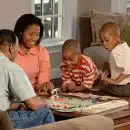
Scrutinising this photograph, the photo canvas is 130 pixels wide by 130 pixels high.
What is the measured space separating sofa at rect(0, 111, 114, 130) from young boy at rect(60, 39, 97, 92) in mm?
1681

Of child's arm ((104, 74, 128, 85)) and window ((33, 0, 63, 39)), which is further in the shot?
window ((33, 0, 63, 39))

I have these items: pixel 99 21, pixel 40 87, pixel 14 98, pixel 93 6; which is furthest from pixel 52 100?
pixel 93 6

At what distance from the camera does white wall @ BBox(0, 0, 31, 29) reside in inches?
222

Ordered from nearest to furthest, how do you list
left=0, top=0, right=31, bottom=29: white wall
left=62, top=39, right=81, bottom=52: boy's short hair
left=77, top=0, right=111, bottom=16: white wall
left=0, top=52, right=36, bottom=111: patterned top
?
left=0, top=52, right=36, bottom=111: patterned top < left=62, top=39, right=81, bottom=52: boy's short hair < left=0, top=0, right=31, bottom=29: white wall < left=77, top=0, right=111, bottom=16: white wall

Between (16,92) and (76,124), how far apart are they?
804 mm

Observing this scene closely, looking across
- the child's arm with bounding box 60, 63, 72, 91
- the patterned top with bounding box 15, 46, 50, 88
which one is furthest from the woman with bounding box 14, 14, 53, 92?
the child's arm with bounding box 60, 63, 72, 91

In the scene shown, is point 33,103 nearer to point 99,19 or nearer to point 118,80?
point 118,80

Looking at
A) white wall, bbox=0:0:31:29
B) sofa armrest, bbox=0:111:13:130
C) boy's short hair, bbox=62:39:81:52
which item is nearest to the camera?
sofa armrest, bbox=0:111:13:130

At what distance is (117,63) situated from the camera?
12.5 ft

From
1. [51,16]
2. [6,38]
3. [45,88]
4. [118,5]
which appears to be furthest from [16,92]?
[118,5]

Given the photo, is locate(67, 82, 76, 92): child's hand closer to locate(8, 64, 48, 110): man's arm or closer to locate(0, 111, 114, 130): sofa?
locate(8, 64, 48, 110): man's arm

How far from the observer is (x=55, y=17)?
6.56 m

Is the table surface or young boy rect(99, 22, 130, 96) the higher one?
young boy rect(99, 22, 130, 96)

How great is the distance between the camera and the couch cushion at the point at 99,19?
610 centimetres
